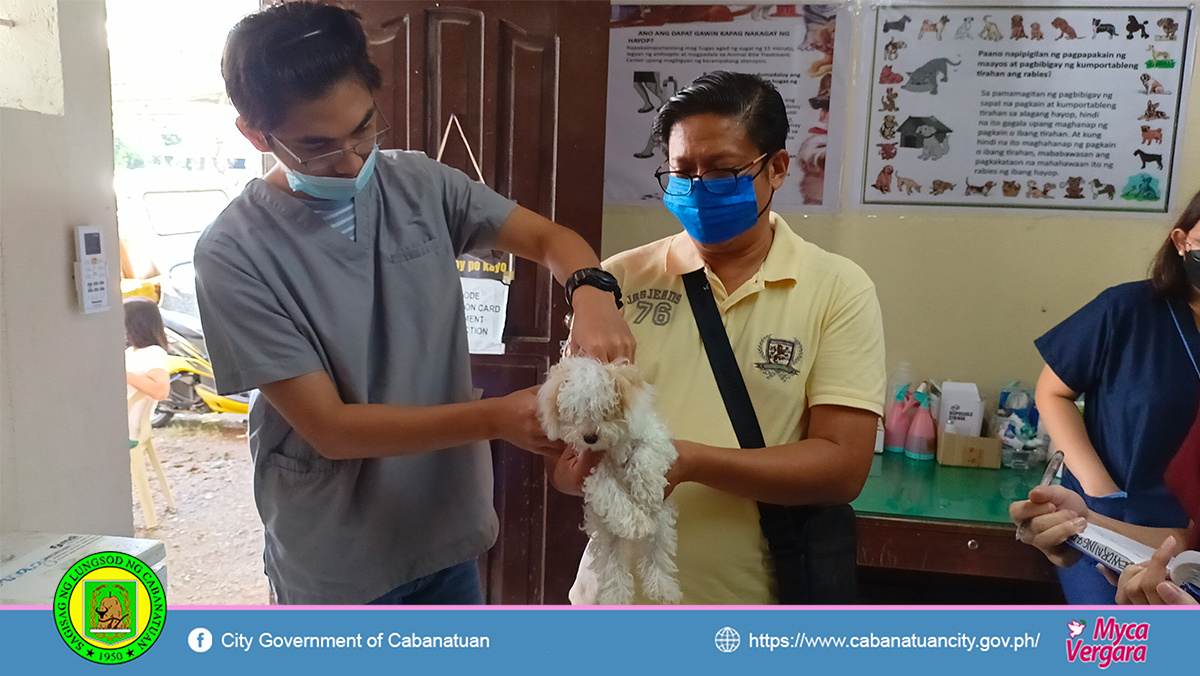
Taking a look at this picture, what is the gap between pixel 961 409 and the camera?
0.99 metres

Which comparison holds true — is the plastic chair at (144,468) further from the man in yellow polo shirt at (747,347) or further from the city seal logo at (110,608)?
the man in yellow polo shirt at (747,347)

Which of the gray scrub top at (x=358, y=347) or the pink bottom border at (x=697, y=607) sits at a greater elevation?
the gray scrub top at (x=358, y=347)

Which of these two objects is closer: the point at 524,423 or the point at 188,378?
the point at 524,423

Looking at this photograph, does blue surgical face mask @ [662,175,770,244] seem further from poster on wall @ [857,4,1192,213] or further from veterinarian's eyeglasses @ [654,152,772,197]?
poster on wall @ [857,4,1192,213]

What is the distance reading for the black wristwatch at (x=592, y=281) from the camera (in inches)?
33.6

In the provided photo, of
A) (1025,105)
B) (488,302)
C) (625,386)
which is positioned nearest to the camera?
(625,386)

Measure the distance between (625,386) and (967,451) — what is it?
1.90 feet

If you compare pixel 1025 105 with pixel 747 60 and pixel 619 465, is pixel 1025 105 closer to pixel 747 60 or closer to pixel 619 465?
pixel 747 60

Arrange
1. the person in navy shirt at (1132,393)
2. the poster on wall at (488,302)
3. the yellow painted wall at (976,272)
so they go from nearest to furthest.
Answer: the person in navy shirt at (1132,393) < the yellow painted wall at (976,272) < the poster on wall at (488,302)
